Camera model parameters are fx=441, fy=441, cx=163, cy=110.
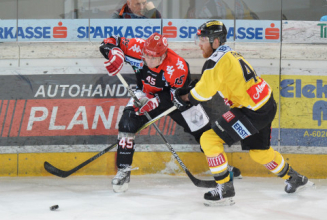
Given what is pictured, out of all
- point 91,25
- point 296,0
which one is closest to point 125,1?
point 91,25

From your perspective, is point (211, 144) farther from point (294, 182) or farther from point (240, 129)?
point (294, 182)

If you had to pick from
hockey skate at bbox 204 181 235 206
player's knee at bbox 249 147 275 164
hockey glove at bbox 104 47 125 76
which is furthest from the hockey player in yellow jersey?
hockey glove at bbox 104 47 125 76

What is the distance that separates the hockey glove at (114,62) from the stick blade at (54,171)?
2.84 ft

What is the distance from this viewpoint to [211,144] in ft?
8.93

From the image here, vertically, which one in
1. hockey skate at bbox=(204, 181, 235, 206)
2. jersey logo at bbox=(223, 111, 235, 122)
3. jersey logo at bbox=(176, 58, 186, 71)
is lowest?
hockey skate at bbox=(204, 181, 235, 206)

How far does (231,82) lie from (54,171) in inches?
62.2

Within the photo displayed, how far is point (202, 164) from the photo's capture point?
12.1 ft

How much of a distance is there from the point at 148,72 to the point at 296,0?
1456 mm

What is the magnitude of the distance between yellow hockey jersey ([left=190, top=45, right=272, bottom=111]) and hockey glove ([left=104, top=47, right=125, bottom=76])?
0.72 meters

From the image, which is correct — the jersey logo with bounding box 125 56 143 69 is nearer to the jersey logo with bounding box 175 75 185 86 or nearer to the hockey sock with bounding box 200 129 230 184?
the jersey logo with bounding box 175 75 185 86

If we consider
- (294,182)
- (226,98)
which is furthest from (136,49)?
(294,182)

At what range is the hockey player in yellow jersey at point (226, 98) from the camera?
2646 millimetres

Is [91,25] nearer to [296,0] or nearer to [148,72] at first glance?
[148,72]

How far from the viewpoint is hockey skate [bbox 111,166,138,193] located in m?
3.08
